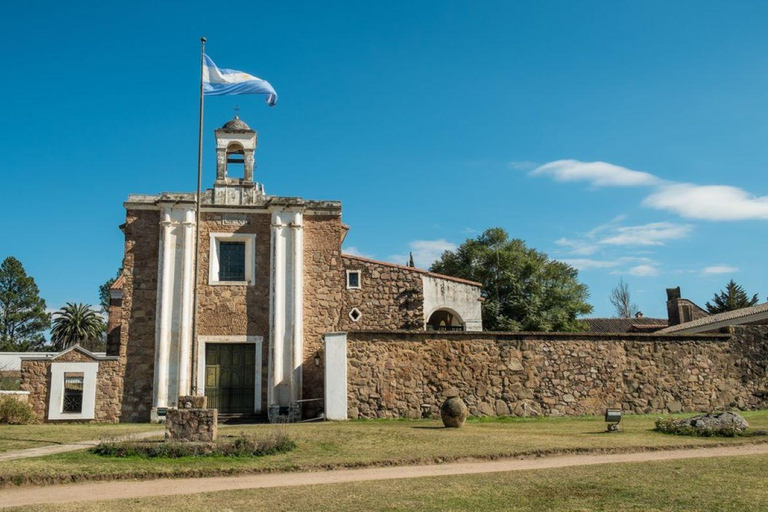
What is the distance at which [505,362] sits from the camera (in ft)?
70.1

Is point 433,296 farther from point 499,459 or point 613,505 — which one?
point 613,505

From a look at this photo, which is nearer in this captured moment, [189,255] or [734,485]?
[734,485]

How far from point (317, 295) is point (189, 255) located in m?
4.70

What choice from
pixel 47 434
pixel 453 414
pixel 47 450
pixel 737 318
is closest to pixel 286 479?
pixel 47 450

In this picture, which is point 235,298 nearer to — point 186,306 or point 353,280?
point 186,306

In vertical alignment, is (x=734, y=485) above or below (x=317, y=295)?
below

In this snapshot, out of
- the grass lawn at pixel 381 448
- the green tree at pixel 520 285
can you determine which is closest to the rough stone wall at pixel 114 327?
the grass lawn at pixel 381 448

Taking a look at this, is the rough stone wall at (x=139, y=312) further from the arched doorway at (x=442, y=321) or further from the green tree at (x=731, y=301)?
the green tree at (x=731, y=301)

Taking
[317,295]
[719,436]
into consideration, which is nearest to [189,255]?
[317,295]

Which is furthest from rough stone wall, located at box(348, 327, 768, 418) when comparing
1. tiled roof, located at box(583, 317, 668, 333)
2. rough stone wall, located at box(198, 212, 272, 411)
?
tiled roof, located at box(583, 317, 668, 333)

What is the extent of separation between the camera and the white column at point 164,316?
21.7 m

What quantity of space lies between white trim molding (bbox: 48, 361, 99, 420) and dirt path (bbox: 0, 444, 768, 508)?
12.0 meters

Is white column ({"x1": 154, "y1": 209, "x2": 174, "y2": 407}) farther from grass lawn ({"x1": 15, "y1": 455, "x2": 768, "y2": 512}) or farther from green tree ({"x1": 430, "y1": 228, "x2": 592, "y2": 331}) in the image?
green tree ({"x1": 430, "y1": 228, "x2": 592, "y2": 331})

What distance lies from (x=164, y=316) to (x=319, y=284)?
5441 mm
